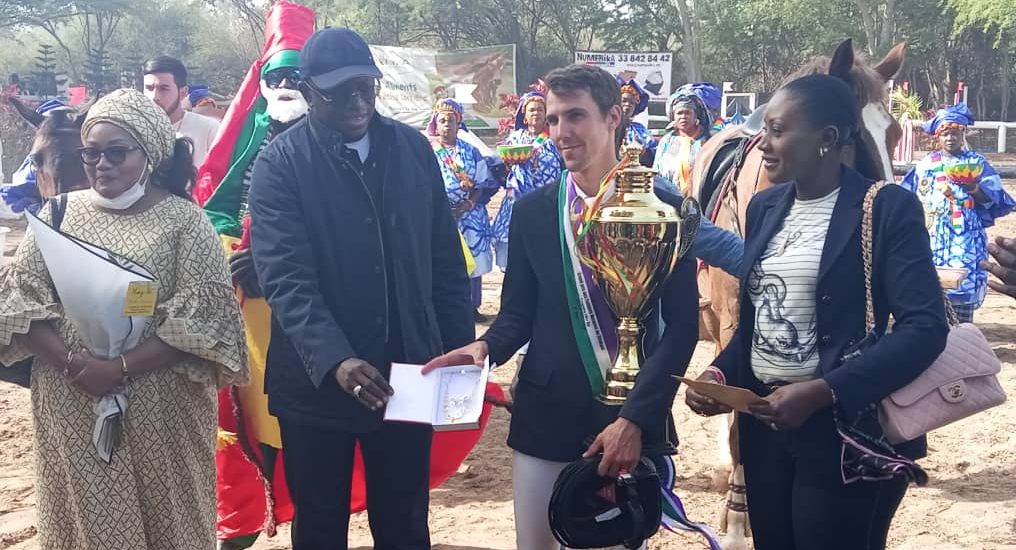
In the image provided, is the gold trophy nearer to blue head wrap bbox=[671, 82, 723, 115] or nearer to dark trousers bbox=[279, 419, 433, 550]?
dark trousers bbox=[279, 419, 433, 550]

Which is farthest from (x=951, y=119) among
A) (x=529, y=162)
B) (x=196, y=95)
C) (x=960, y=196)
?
A: (x=196, y=95)

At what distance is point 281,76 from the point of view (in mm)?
4105

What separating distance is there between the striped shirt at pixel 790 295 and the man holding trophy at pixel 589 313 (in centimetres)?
19

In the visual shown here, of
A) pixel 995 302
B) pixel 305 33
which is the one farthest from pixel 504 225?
pixel 305 33

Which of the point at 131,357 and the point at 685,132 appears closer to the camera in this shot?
the point at 131,357

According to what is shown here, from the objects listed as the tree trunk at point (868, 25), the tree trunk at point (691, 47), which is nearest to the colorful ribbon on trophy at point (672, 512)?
the tree trunk at point (691, 47)

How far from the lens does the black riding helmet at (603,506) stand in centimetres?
258

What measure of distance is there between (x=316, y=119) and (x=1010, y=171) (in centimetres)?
1876

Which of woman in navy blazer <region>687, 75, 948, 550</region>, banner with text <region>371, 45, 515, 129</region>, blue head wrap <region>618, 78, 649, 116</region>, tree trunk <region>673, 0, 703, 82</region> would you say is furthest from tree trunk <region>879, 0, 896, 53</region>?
woman in navy blazer <region>687, 75, 948, 550</region>

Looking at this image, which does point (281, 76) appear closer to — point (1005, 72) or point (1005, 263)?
point (1005, 263)

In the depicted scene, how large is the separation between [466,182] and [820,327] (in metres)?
6.69

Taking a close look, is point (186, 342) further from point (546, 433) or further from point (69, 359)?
point (546, 433)

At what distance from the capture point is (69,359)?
292 centimetres

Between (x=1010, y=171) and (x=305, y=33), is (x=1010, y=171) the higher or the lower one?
the lower one
